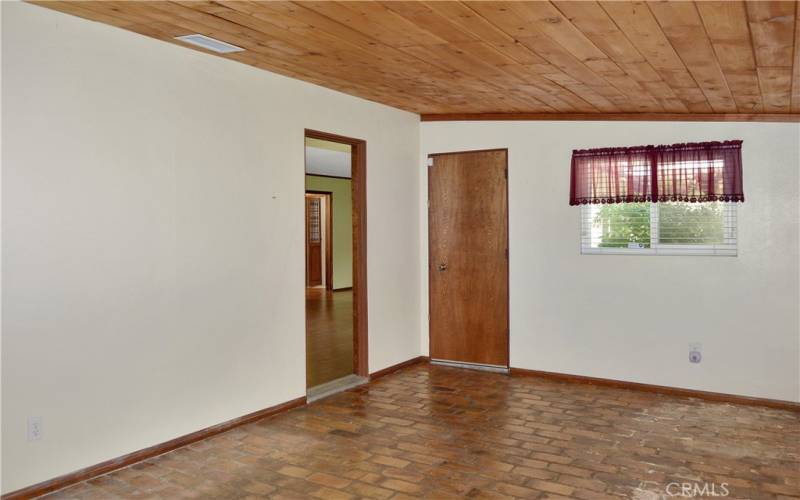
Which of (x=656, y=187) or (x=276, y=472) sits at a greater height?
(x=656, y=187)

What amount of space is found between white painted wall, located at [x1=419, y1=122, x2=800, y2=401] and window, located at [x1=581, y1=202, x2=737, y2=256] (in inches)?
3.0

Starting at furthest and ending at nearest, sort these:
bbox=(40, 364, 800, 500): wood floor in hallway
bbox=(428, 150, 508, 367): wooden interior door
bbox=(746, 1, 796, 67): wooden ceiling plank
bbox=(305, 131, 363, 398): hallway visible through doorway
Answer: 1. bbox=(305, 131, 363, 398): hallway visible through doorway
2. bbox=(428, 150, 508, 367): wooden interior door
3. bbox=(40, 364, 800, 500): wood floor in hallway
4. bbox=(746, 1, 796, 67): wooden ceiling plank

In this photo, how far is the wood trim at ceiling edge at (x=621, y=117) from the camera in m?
4.55

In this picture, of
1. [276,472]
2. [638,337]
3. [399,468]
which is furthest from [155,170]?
[638,337]

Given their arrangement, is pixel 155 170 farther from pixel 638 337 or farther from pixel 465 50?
pixel 638 337

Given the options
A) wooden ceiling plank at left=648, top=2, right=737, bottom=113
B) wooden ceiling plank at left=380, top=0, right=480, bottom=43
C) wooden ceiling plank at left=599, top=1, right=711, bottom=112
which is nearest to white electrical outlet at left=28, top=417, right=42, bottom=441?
wooden ceiling plank at left=380, top=0, right=480, bottom=43

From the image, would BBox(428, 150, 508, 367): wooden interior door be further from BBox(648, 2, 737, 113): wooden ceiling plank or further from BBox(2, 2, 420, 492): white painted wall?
BBox(648, 2, 737, 113): wooden ceiling plank

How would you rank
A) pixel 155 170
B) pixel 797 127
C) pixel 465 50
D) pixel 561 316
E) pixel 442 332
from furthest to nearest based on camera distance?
pixel 442 332
pixel 561 316
pixel 797 127
pixel 155 170
pixel 465 50

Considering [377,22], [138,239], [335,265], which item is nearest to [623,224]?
[377,22]

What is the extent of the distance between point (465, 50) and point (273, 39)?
1064 mm

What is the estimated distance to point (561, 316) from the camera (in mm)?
5434

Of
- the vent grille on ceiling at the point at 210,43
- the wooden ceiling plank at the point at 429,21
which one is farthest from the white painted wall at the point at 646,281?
the vent grille on ceiling at the point at 210,43

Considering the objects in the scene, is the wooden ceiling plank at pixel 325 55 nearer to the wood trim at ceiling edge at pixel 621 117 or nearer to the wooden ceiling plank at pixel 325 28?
the wooden ceiling plank at pixel 325 28

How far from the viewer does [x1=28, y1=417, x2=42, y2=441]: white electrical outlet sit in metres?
3.04
